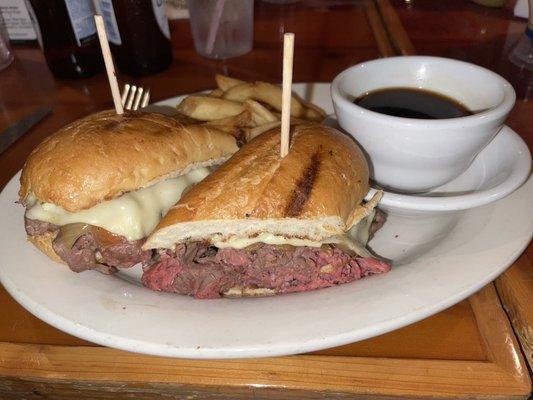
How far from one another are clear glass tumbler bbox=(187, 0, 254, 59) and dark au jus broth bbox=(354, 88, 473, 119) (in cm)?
148

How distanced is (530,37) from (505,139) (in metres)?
1.79

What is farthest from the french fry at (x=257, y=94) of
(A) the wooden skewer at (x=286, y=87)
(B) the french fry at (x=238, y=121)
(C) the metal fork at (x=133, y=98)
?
(A) the wooden skewer at (x=286, y=87)

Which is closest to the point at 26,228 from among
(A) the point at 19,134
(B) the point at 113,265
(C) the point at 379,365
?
(B) the point at 113,265

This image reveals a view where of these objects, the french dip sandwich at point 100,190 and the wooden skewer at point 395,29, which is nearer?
the french dip sandwich at point 100,190

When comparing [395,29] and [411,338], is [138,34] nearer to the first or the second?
[395,29]

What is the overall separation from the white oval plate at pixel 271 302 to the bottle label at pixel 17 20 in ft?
8.63

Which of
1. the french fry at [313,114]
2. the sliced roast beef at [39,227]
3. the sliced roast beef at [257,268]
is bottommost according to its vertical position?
the sliced roast beef at [257,268]

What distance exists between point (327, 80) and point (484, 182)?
54.3 inches

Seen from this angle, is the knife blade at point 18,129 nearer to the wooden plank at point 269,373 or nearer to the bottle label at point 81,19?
the bottle label at point 81,19

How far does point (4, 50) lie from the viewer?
3.39m

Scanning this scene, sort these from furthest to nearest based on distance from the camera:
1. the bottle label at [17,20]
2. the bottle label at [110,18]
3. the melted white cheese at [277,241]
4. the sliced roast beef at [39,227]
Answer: the bottle label at [17,20]
the bottle label at [110,18]
the sliced roast beef at [39,227]
the melted white cheese at [277,241]

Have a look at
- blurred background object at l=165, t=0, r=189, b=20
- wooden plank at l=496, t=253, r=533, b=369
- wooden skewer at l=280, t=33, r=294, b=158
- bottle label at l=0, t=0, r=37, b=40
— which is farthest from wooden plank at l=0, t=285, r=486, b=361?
blurred background object at l=165, t=0, r=189, b=20

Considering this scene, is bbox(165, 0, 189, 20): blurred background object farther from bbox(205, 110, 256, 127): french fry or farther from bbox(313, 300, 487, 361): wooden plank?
bbox(313, 300, 487, 361): wooden plank

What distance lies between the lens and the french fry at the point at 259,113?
Result: 77.8 inches
